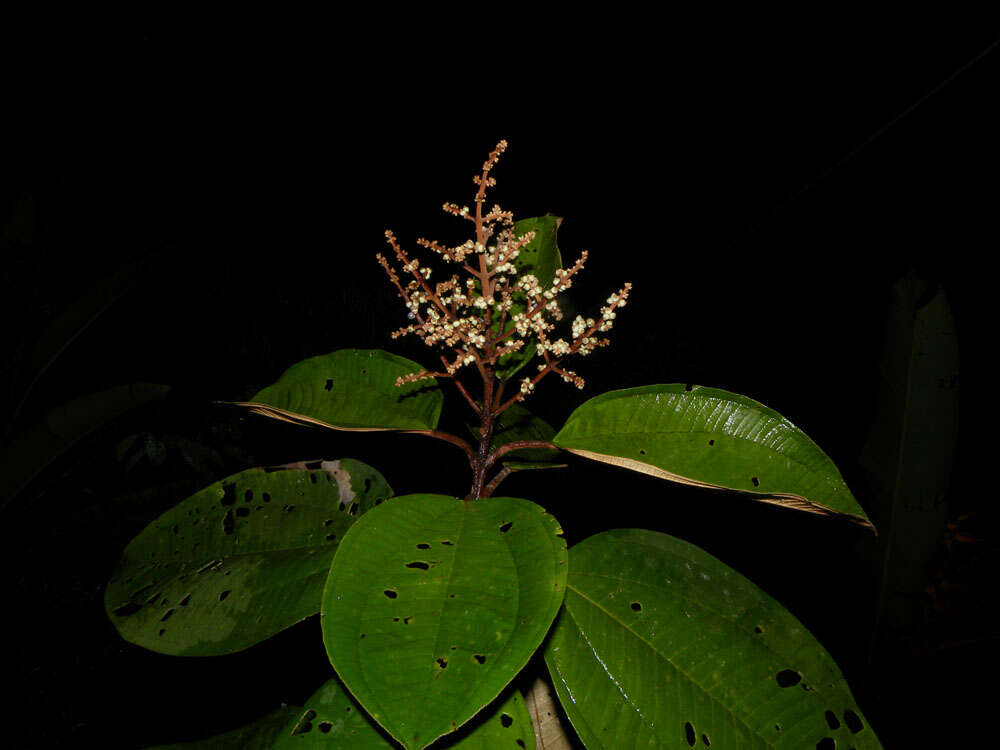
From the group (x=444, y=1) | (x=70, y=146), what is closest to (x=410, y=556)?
(x=444, y=1)

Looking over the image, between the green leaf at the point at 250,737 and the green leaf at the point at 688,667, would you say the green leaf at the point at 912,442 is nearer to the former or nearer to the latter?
the green leaf at the point at 688,667

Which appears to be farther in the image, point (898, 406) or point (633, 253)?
point (633, 253)

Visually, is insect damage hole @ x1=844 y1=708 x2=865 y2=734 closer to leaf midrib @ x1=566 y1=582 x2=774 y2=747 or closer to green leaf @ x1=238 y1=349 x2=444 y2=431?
leaf midrib @ x1=566 y1=582 x2=774 y2=747

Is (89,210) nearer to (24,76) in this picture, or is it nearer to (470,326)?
(24,76)

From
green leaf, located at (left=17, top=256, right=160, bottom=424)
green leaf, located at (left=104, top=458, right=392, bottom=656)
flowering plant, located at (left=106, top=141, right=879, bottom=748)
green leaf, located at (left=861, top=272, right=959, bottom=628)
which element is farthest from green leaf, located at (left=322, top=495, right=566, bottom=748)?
green leaf, located at (left=17, top=256, right=160, bottom=424)

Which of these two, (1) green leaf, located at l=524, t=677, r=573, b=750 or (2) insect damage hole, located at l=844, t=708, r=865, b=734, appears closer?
(2) insect damage hole, located at l=844, t=708, r=865, b=734

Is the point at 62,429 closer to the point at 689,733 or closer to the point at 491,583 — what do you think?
the point at 491,583

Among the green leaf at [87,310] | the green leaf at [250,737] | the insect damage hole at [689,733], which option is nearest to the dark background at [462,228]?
the green leaf at [87,310]
